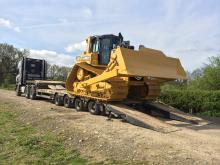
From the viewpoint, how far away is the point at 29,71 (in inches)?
1152

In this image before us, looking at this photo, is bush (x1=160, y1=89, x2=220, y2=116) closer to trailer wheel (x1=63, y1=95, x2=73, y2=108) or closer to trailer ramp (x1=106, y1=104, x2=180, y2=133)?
trailer ramp (x1=106, y1=104, x2=180, y2=133)

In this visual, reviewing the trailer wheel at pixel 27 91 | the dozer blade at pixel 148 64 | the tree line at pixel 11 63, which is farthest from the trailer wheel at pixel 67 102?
the tree line at pixel 11 63

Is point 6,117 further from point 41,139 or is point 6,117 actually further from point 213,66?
point 213,66

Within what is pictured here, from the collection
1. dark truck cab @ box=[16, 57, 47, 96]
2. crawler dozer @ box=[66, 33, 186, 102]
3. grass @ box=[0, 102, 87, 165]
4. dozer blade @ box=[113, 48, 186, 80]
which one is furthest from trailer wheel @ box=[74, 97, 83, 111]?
dark truck cab @ box=[16, 57, 47, 96]

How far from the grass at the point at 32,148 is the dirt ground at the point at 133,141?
353mm

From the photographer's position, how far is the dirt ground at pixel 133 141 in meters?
9.41

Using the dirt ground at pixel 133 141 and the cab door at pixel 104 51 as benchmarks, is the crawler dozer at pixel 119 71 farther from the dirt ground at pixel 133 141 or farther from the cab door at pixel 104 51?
the dirt ground at pixel 133 141

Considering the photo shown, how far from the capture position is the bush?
19.2 m

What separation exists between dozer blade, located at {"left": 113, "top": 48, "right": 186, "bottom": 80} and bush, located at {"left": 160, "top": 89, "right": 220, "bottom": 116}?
2.88 metres

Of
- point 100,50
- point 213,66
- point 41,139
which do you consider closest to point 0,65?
point 213,66

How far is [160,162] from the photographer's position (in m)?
8.98

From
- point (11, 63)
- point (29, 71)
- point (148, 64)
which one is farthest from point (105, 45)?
point (11, 63)

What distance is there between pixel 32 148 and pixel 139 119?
4.43 meters

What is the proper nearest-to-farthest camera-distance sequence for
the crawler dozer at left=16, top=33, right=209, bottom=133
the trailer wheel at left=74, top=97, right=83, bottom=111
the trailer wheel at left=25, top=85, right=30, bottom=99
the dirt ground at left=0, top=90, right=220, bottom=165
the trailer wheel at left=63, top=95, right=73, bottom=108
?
the dirt ground at left=0, top=90, right=220, bottom=165 → the crawler dozer at left=16, top=33, right=209, bottom=133 → the trailer wheel at left=74, top=97, right=83, bottom=111 → the trailer wheel at left=63, top=95, right=73, bottom=108 → the trailer wheel at left=25, top=85, right=30, bottom=99
